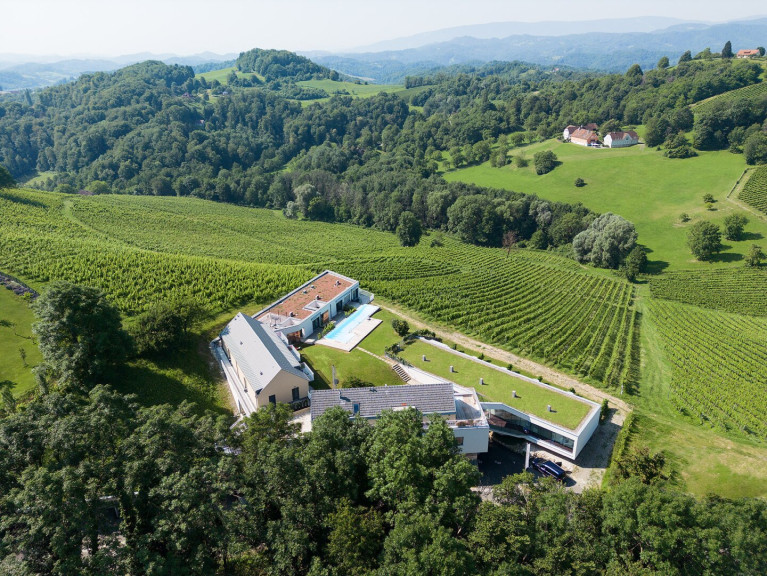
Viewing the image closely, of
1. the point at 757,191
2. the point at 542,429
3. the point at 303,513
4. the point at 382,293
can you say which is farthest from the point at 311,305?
the point at 757,191

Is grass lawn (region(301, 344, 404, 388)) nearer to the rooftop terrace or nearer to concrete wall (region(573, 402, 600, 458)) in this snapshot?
the rooftop terrace

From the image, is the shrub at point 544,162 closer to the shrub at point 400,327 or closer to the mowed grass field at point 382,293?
the mowed grass field at point 382,293

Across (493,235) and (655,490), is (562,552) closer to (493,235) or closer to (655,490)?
(655,490)

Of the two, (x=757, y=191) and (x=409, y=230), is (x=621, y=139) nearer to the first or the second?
(x=757, y=191)

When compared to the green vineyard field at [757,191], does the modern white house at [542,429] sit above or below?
above

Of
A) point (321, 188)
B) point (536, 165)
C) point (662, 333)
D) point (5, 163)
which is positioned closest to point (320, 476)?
point (662, 333)

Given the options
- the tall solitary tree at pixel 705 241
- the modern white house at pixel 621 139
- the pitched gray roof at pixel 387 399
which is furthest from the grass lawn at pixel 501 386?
the modern white house at pixel 621 139
